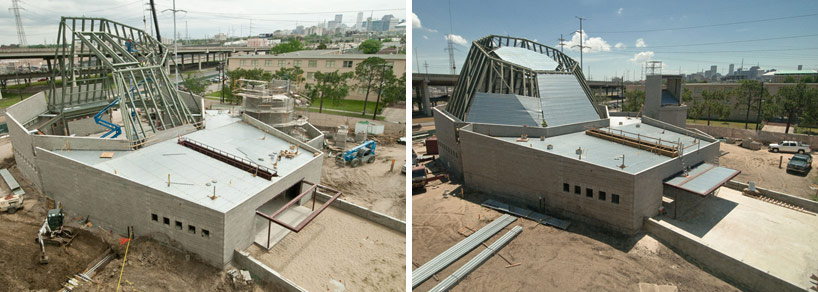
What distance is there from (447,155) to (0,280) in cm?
1939

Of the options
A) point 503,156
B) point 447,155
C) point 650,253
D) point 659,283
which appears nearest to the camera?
point 659,283

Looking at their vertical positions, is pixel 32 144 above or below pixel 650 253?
above

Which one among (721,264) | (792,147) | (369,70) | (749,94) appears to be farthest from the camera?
(369,70)

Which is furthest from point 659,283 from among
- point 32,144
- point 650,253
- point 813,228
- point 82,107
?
point 82,107

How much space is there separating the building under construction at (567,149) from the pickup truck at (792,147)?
844 centimetres

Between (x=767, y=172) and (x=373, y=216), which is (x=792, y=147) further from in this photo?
(x=373, y=216)

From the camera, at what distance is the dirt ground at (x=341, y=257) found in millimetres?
12148

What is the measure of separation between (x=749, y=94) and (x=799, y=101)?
14.6ft

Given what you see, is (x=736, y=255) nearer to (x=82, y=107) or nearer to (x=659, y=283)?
(x=659, y=283)

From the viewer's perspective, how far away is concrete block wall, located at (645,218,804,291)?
1111 cm

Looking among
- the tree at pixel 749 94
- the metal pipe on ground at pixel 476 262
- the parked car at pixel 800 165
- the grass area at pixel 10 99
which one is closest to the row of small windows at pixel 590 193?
the metal pipe on ground at pixel 476 262

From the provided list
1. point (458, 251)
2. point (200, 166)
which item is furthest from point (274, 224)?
point (458, 251)

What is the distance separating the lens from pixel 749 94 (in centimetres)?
3941

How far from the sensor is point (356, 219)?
1603 centimetres
